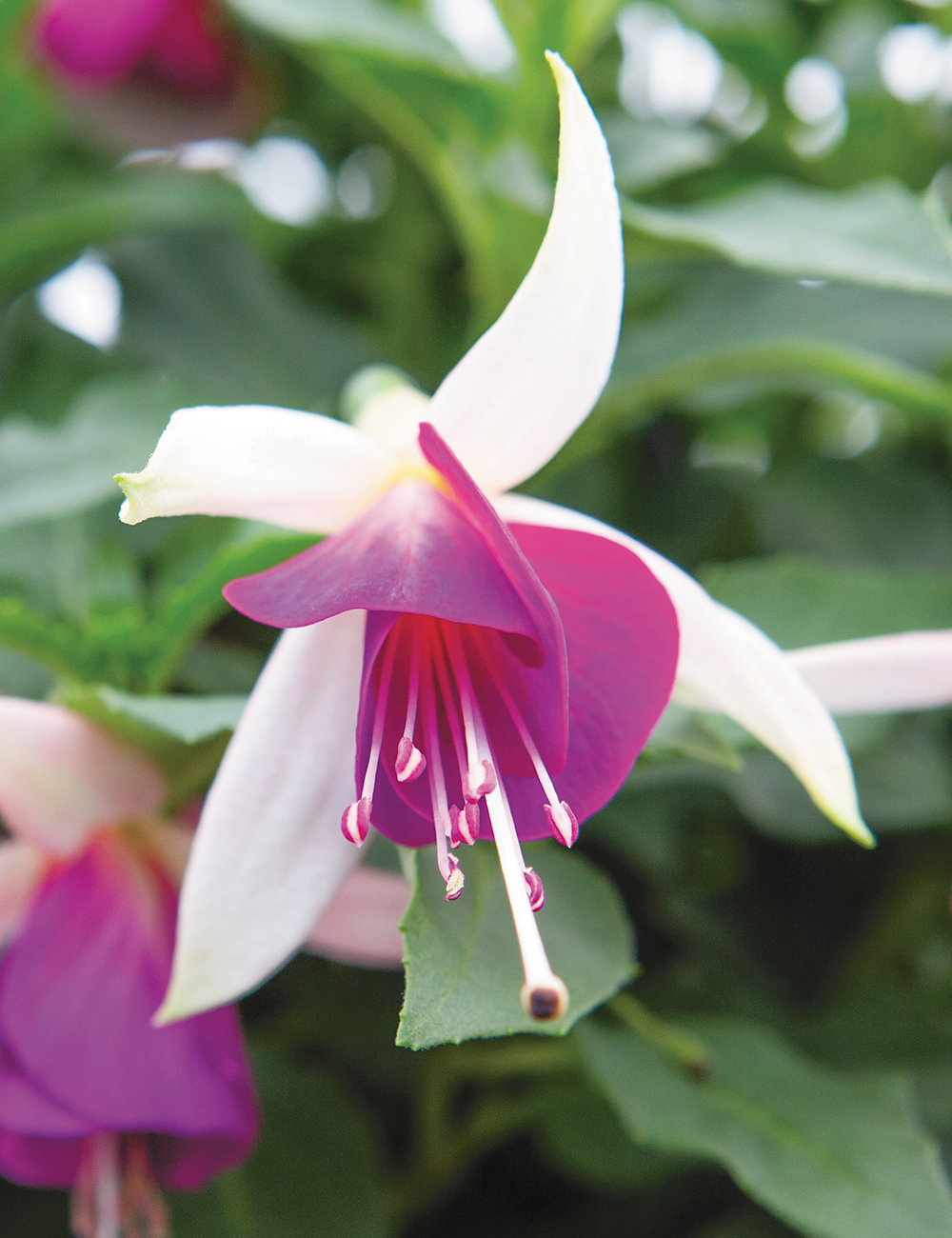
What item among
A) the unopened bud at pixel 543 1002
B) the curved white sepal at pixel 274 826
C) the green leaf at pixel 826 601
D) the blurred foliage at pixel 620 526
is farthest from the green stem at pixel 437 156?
the unopened bud at pixel 543 1002

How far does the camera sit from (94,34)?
28.9 inches

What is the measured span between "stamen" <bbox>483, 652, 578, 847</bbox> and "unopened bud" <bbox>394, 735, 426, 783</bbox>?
0.03 meters

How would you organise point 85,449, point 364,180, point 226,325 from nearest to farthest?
point 85,449
point 226,325
point 364,180

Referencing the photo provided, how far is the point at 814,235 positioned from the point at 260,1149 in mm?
515

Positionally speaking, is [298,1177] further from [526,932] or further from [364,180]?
[364,180]

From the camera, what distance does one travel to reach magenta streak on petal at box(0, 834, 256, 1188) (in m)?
0.35

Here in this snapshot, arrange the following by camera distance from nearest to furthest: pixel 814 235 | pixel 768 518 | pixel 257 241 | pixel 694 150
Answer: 1. pixel 814 235
2. pixel 694 150
3. pixel 768 518
4. pixel 257 241

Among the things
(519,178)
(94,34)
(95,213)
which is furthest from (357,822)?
(94,34)

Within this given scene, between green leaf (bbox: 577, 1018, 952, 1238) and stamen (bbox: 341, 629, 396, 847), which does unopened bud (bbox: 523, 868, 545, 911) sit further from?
green leaf (bbox: 577, 1018, 952, 1238)

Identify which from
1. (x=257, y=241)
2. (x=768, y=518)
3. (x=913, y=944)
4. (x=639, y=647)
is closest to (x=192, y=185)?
(x=257, y=241)

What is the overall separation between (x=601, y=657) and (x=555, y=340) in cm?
9

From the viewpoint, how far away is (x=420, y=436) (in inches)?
12.1

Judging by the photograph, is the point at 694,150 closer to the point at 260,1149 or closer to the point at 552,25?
the point at 552,25

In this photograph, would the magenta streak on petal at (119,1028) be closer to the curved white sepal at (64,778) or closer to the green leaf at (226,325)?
the curved white sepal at (64,778)
